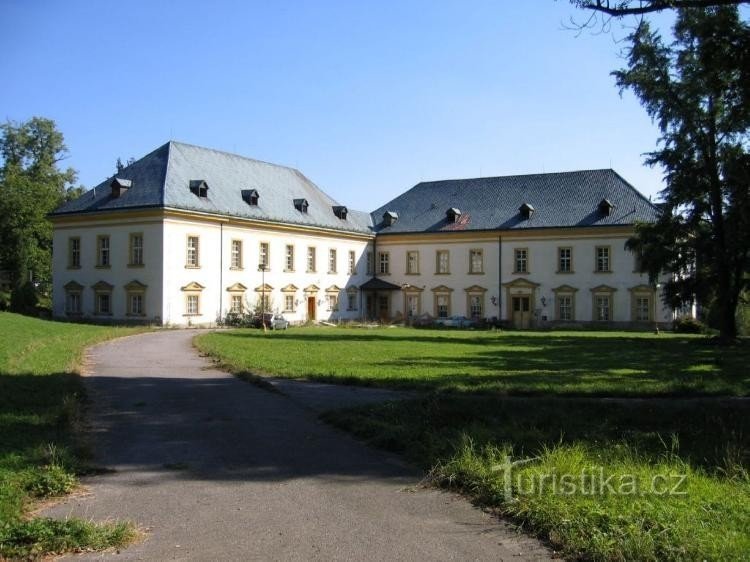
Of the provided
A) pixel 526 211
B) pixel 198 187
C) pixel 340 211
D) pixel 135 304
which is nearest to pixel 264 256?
pixel 198 187

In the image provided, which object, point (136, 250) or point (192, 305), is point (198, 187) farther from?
point (192, 305)

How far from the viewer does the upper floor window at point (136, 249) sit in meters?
43.9

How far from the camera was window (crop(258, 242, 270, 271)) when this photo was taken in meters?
49.5

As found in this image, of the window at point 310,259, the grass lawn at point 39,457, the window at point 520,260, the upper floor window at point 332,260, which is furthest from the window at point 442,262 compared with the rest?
the grass lawn at point 39,457

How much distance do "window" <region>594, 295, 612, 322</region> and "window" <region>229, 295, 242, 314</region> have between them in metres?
24.8

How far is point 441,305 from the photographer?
2260 inches

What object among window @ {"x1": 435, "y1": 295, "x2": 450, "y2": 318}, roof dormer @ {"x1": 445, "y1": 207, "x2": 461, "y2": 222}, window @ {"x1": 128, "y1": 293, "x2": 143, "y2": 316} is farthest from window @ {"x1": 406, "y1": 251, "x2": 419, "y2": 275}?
window @ {"x1": 128, "y1": 293, "x2": 143, "y2": 316}

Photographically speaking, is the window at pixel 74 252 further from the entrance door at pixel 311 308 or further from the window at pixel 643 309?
the window at pixel 643 309

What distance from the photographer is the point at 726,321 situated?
109 feet

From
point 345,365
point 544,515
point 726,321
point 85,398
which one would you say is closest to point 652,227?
point 726,321

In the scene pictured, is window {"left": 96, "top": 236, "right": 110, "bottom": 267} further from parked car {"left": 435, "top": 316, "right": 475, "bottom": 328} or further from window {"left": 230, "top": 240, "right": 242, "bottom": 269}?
parked car {"left": 435, "top": 316, "right": 475, "bottom": 328}

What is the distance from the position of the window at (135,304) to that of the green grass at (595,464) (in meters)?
35.0

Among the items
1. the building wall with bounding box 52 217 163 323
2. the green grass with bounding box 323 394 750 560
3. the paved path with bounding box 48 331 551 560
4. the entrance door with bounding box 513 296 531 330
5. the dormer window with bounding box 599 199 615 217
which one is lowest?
the paved path with bounding box 48 331 551 560

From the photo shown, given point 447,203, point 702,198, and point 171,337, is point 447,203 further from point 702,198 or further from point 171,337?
point 171,337
